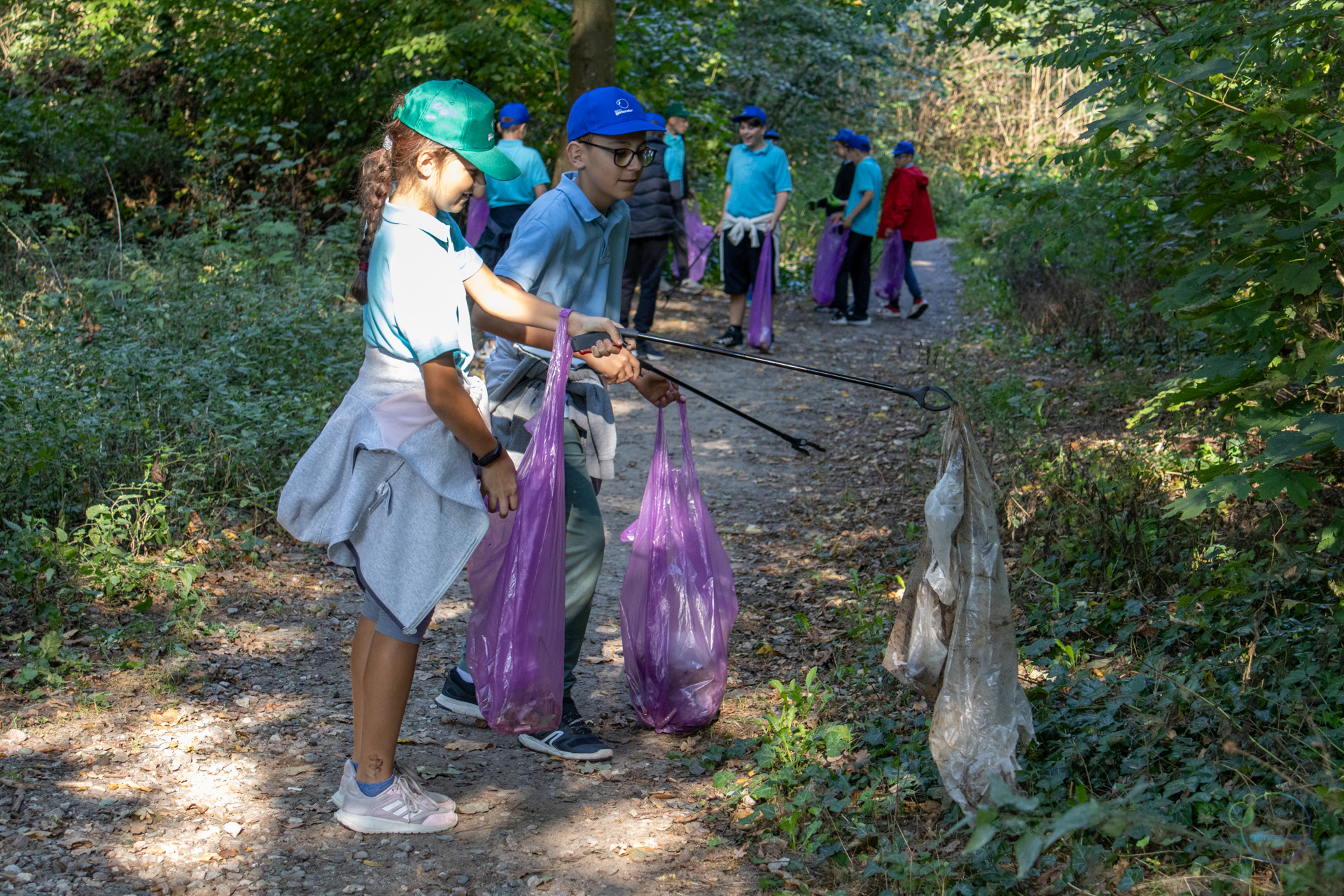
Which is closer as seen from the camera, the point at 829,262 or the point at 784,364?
the point at 784,364

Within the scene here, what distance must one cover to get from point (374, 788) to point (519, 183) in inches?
250

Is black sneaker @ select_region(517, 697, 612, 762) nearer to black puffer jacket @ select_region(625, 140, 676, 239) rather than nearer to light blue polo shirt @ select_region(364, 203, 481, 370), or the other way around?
light blue polo shirt @ select_region(364, 203, 481, 370)

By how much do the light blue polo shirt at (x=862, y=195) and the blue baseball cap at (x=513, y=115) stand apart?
3.57m

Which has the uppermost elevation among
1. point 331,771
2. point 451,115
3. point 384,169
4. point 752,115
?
point 752,115

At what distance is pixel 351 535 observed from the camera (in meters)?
2.63

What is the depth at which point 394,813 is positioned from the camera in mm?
2783

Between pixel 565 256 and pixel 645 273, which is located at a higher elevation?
pixel 645 273

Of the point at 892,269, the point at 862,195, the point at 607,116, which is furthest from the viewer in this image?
the point at 892,269

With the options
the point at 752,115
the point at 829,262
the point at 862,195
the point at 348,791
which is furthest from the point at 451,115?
the point at 829,262

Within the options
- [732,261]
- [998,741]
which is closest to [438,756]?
[998,741]

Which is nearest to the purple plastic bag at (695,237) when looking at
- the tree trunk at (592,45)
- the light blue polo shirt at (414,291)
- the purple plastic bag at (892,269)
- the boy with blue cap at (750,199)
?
the purple plastic bag at (892,269)

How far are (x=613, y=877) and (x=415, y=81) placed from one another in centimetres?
1015

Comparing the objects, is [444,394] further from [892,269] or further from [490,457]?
[892,269]

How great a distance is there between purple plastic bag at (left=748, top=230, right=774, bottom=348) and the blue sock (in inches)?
268
